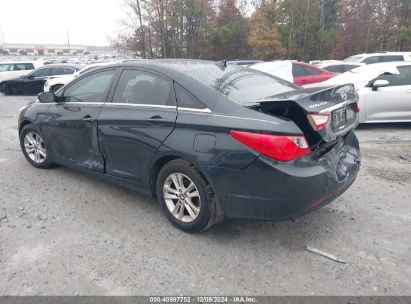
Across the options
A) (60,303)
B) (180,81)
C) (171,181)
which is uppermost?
(180,81)

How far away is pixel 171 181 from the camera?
3203 millimetres

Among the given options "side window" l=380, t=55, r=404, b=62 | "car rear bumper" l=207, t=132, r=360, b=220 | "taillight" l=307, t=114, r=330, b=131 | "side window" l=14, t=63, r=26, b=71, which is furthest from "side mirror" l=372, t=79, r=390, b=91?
"side window" l=14, t=63, r=26, b=71

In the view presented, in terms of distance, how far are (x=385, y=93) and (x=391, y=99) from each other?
0.17m

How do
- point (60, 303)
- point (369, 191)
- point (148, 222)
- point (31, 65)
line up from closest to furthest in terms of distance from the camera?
point (60, 303)
point (148, 222)
point (369, 191)
point (31, 65)

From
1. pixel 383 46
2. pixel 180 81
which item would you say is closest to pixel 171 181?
pixel 180 81

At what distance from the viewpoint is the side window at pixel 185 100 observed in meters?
2.95

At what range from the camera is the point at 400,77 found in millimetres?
7184

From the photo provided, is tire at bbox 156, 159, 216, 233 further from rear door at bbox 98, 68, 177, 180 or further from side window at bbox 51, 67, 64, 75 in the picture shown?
side window at bbox 51, 67, 64, 75

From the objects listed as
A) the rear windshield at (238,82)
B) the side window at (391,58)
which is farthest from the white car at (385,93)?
the side window at (391,58)

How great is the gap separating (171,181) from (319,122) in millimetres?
1435

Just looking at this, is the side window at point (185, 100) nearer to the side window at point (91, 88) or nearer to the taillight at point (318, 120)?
the taillight at point (318, 120)

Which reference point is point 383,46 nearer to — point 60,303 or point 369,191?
point 369,191

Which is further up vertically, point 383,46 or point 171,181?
point 383,46

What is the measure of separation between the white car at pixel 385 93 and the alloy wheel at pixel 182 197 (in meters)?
5.31
